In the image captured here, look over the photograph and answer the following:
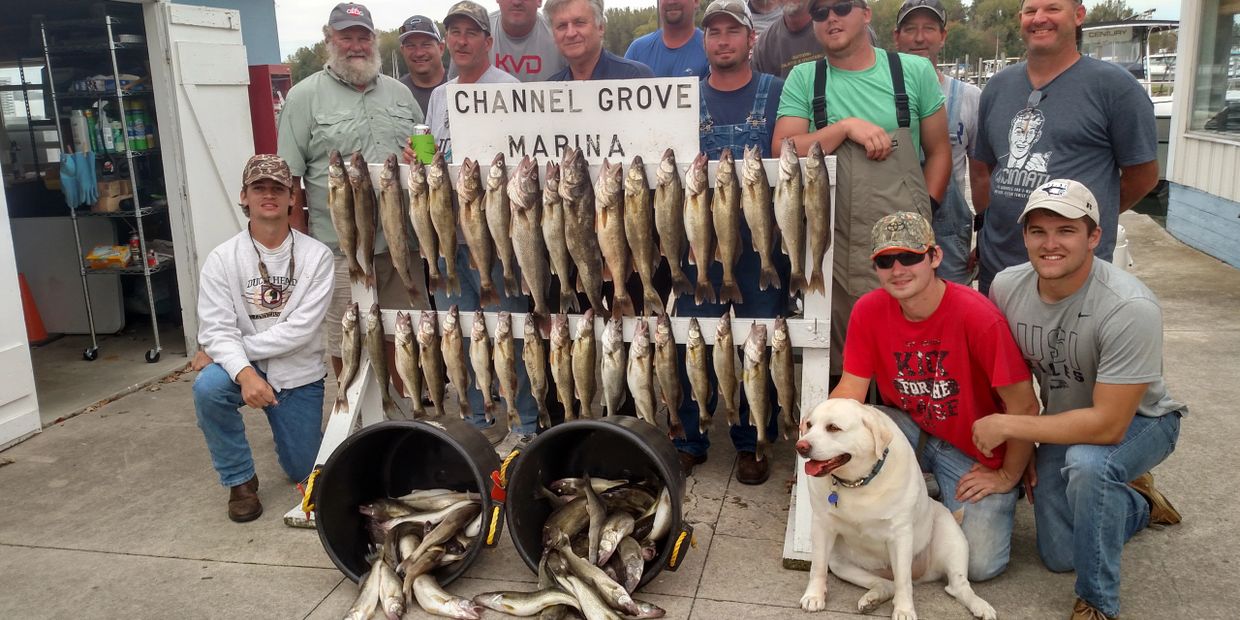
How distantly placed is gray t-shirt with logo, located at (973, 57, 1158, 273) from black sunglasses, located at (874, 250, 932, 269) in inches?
44.1

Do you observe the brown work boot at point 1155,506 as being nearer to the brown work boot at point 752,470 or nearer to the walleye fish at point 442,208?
the brown work boot at point 752,470

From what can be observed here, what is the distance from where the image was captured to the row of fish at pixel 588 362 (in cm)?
400

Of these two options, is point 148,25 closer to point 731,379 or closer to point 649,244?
point 649,244

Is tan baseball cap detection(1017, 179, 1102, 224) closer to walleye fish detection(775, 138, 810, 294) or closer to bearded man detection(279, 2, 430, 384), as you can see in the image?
walleye fish detection(775, 138, 810, 294)

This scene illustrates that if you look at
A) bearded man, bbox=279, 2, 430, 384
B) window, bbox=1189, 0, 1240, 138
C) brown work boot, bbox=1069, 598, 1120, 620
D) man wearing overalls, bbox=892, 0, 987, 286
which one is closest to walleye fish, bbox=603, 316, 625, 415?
bearded man, bbox=279, 2, 430, 384

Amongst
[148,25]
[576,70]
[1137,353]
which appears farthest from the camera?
[148,25]

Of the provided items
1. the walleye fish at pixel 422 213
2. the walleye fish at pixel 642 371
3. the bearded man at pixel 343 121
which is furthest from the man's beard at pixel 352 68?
the walleye fish at pixel 642 371

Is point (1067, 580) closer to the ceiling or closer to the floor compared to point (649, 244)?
closer to the floor

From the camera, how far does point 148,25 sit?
6629mm

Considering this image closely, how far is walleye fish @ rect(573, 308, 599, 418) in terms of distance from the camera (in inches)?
163

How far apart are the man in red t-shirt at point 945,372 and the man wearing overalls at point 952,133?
1.02 metres

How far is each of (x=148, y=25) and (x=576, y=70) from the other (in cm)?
344

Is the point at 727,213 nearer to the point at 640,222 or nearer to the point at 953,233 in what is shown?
the point at 640,222

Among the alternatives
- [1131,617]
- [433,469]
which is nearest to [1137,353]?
[1131,617]
